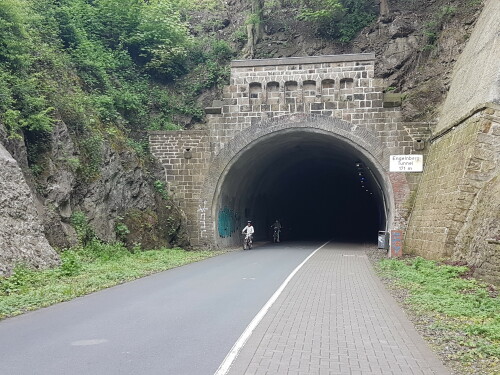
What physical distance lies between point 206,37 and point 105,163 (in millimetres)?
14732

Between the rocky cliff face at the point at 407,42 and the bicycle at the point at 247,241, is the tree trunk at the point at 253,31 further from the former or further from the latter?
the bicycle at the point at 247,241

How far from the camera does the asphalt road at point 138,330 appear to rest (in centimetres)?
577

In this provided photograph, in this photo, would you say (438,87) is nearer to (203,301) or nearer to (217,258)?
(217,258)

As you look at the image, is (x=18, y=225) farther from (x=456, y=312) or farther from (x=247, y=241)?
(x=247, y=241)

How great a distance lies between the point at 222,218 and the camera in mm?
24422

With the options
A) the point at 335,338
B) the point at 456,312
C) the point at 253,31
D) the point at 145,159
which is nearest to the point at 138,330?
the point at 335,338

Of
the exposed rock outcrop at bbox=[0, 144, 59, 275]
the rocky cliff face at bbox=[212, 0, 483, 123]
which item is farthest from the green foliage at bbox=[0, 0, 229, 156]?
the rocky cliff face at bbox=[212, 0, 483, 123]

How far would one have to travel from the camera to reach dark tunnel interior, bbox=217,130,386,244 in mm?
24422

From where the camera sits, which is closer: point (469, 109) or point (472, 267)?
point (472, 267)

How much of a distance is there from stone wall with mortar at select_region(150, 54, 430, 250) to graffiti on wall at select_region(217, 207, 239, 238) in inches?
43.1

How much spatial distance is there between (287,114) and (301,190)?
20.1m

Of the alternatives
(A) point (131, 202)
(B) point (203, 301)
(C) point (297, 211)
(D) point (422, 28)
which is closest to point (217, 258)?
(A) point (131, 202)

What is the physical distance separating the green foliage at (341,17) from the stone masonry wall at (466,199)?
12329mm

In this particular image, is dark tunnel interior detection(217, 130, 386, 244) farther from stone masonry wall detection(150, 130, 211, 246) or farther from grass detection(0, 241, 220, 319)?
grass detection(0, 241, 220, 319)
